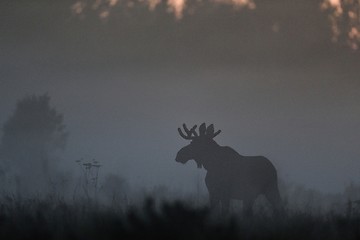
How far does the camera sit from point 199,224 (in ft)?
28.8

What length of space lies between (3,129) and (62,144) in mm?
4623

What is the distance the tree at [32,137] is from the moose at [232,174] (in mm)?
34696

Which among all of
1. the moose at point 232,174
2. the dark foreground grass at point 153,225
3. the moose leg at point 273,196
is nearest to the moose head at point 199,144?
the moose at point 232,174

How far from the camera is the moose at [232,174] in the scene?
1816cm

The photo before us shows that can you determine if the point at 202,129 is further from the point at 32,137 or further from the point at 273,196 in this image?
the point at 32,137

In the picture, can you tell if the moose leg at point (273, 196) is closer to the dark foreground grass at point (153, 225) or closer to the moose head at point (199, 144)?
the moose head at point (199, 144)

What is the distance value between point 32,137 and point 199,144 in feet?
138

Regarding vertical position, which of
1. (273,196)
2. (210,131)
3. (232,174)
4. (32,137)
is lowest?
(273,196)

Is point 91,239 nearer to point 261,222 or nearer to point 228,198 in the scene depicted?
point 261,222

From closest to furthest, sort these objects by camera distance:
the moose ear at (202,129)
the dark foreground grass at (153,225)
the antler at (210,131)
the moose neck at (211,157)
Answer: the dark foreground grass at (153,225)
the moose neck at (211,157)
the antler at (210,131)
the moose ear at (202,129)

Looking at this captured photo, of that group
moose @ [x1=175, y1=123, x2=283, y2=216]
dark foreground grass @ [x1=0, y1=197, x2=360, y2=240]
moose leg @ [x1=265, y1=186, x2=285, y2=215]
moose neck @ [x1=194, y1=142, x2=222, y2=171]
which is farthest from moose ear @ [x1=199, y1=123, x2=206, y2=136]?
dark foreground grass @ [x1=0, y1=197, x2=360, y2=240]

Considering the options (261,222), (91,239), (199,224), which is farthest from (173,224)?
(261,222)

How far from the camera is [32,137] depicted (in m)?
60.4

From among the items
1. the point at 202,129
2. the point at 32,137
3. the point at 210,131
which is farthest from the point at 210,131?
the point at 32,137
